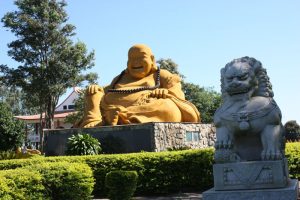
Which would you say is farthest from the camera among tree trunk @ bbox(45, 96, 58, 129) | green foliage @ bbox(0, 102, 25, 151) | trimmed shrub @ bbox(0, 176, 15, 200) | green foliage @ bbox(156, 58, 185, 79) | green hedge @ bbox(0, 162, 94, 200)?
green foliage @ bbox(156, 58, 185, 79)

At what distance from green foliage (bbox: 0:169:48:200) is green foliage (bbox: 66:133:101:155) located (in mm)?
4542

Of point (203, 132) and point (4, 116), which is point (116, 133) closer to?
point (203, 132)

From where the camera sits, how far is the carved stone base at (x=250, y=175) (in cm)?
442

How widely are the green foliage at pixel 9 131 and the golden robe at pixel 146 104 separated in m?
7.14

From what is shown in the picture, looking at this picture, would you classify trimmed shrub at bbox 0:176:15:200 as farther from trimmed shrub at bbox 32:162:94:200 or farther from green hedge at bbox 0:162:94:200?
trimmed shrub at bbox 32:162:94:200

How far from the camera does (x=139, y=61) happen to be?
1373cm

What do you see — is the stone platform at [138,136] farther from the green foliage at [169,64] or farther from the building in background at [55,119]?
the building in background at [55,119]

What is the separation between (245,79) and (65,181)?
3919 millimetres

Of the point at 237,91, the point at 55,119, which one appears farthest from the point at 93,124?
the point at 55,119

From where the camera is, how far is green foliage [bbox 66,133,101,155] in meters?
11.6

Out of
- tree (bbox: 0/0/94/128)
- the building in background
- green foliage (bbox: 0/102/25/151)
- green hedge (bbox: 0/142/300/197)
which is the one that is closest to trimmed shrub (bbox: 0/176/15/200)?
green hedge (bbox: 0/142/300/197)

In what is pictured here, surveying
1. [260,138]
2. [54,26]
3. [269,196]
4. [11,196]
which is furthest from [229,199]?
[54,26]

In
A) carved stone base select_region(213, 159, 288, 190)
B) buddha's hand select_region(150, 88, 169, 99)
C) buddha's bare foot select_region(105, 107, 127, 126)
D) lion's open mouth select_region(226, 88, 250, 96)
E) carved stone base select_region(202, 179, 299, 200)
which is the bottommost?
carved stone base select_region(202, 179, 299, 200)

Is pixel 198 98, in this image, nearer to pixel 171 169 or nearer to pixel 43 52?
pixel 43 52
